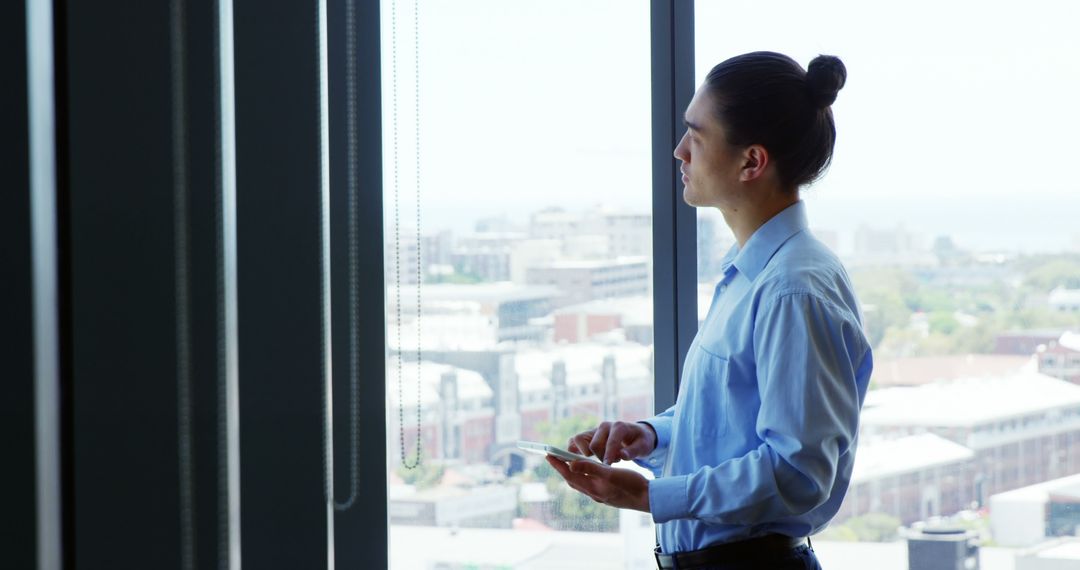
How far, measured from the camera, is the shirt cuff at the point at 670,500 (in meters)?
1.21

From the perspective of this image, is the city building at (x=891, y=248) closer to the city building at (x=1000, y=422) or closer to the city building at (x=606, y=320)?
the city building at (x=1000, y=422)

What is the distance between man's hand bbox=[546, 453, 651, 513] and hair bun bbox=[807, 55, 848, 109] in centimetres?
53

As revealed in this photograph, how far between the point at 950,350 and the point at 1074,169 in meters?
0.37

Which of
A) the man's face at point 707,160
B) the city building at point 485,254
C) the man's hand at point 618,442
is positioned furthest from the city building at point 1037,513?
the city building at point 485,254

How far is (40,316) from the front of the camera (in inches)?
36.2

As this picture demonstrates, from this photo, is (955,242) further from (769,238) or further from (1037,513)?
(769,238)

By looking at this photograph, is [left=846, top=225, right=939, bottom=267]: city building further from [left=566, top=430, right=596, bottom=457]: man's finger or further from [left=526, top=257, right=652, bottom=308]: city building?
[left=566, top=430, right=596, bottom=457]: man's finger

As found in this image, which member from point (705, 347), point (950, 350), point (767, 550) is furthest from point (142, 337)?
point (950, 350)

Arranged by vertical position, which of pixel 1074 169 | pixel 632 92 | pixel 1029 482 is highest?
pixel 632 92

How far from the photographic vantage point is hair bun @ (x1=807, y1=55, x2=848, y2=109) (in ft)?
4.18

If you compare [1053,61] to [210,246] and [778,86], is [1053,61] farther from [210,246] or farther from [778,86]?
[210,246]

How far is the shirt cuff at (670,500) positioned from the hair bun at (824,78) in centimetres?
50

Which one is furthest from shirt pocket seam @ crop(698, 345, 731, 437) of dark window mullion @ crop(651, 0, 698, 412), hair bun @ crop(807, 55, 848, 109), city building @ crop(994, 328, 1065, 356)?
city building @ crop(994, 328, 1065, 356)

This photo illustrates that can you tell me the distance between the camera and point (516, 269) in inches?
73.8
